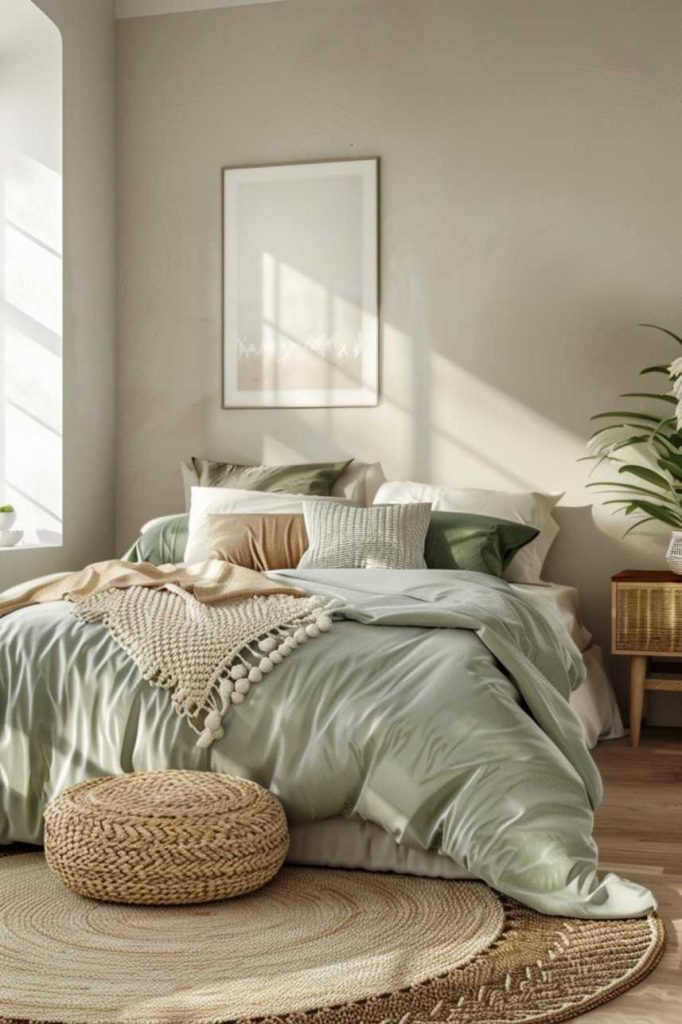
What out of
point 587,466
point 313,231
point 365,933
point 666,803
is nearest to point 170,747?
point 365,933

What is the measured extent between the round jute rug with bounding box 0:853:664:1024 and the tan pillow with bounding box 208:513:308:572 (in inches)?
67.4

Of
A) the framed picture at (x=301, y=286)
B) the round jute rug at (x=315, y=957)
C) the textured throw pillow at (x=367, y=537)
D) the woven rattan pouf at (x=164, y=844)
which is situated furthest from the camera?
the framed picture at (x=301, y=286)

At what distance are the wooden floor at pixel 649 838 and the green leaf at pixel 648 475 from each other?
38.9 inches

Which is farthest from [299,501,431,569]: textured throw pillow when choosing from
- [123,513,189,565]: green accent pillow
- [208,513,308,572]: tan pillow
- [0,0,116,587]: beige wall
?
[0,0,116,587]: beige wall

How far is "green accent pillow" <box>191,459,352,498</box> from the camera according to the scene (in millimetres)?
4953

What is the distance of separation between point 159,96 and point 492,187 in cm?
162

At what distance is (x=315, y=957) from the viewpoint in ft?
7.39

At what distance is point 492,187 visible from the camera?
5105 millimetres

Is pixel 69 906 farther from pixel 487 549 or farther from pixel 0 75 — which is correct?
pixel 0 75

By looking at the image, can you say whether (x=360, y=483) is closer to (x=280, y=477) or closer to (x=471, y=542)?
(x=280, y=477)

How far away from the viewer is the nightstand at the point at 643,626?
4.46 meters

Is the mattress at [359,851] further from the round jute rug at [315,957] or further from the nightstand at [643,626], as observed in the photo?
the nightstand at [643,626]

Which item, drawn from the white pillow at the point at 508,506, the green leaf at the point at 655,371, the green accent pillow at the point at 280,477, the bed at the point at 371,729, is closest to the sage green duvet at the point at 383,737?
the bed at the point at 371,729

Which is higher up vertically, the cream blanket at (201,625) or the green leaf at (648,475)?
the green leaf at (648,475)
